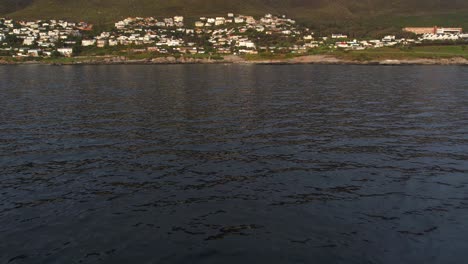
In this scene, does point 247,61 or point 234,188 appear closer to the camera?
point 234,188

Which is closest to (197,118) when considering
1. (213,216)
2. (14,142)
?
(14,142)

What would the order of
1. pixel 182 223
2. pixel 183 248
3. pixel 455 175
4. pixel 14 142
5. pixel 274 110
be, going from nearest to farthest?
pixel 183 248 < pixel 182 223 < pixel 455 175 < pixel 14 142 < pixel 274 110

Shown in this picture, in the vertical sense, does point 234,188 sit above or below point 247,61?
below

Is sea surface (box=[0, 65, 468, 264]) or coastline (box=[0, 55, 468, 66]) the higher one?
coastline (box=[0, 55, 468, 66])

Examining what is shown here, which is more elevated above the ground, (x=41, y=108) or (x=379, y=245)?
(x=41, y=108)

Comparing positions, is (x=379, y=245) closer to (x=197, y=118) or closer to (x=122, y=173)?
(x=122, y=173)

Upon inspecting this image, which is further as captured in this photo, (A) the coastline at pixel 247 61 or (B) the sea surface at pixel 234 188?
(A) the coastline at pixel 247 61

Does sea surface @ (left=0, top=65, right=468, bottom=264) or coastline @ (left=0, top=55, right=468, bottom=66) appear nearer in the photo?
sea surface @ (left=0, top=65, right=468, bottom=264)

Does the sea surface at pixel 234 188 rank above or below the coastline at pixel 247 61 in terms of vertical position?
below
